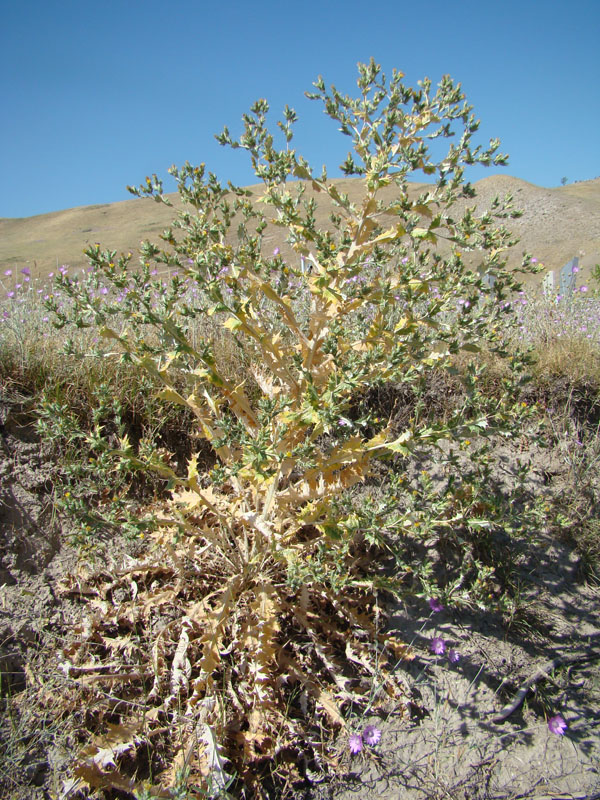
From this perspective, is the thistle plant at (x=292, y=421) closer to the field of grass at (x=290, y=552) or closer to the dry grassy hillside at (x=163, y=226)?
the field of grass at (x=290, y=552)

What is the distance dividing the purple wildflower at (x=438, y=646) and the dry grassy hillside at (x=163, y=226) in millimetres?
22374

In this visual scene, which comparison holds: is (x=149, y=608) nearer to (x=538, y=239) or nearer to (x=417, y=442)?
(x=417, y=442)

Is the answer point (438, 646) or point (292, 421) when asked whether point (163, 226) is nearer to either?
point (292, 421)

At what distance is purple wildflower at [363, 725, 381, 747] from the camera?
197 cm

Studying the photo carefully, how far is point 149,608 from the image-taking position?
2170 mm

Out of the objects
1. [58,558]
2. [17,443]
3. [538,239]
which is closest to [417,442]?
[58,558]

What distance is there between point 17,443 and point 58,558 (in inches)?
27.2

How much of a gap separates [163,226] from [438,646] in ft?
98.0

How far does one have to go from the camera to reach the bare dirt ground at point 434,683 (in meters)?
1.91

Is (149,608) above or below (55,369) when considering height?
below

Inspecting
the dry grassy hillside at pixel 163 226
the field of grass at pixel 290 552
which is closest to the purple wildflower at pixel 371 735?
the field of grass at pixel 290 552

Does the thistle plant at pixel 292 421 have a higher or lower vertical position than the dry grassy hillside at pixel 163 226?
lower

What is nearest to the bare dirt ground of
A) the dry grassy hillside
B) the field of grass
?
the field of grass

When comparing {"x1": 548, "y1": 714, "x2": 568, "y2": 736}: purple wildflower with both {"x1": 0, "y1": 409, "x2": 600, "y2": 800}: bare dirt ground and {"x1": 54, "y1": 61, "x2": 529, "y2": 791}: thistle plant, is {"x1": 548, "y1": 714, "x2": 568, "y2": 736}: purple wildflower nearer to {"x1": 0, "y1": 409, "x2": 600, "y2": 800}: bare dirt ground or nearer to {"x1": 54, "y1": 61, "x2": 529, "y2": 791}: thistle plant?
{"x1": 0, "y1": 409, "x2": 600, "y2": 800}: bare dirt ground
